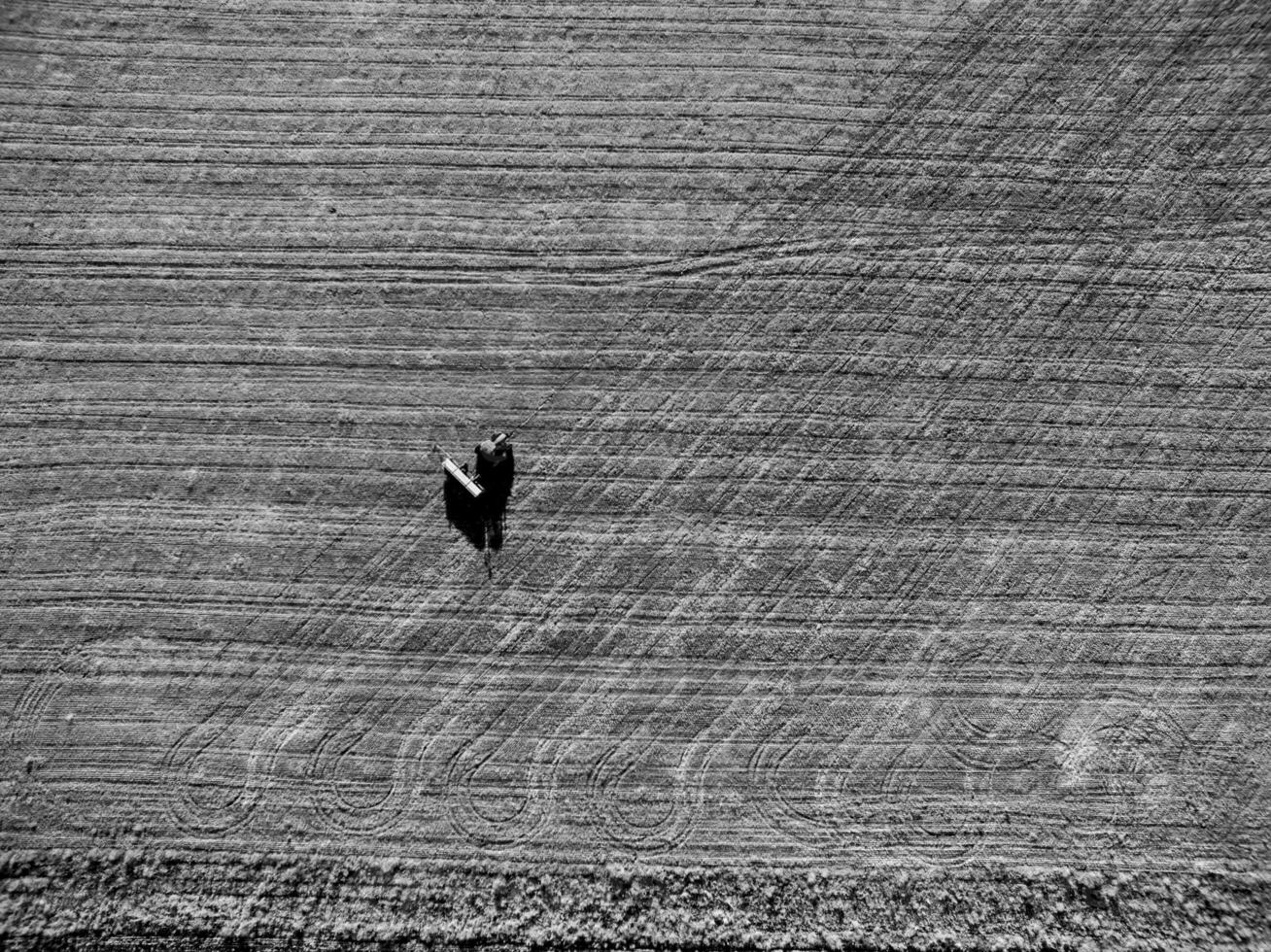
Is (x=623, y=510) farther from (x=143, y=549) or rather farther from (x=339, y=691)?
(x=143, y=549)

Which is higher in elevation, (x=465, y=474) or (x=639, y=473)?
(x=465, y=474)

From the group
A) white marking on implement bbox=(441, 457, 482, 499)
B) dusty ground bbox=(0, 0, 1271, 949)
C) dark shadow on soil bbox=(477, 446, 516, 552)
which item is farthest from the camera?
dark shadow on soil bbox=(477, 446, 516, 552)

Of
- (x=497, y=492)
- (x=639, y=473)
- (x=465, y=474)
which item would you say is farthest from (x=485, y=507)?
(x=639, y=473)

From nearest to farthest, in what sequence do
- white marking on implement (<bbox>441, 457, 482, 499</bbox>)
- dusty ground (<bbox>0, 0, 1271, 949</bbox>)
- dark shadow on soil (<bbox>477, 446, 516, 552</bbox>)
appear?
dusty ground (<bbox>0, 0, 1271, 949</bbox>)
white marking on implement (<bbox>441, 457, 482, 499</bbox>)
dark shadow on soil (<bbox>477, 446, 516, 552</bbox>)

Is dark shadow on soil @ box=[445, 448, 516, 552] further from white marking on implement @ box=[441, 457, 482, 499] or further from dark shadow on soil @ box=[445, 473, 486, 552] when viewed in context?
white marking on implement @ box=[441, 457, 482, 499]

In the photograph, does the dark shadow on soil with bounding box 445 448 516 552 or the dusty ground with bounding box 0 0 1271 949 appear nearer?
the dusty ground with bounding box 0 0 1271 949

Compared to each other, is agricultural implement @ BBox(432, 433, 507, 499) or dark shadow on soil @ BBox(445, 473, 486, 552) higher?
agricultural implement @ BBox(432, 433, 507, 499)

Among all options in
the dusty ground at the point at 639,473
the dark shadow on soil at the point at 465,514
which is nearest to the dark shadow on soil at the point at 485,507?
the dark shadow on soil at the point at 465,514

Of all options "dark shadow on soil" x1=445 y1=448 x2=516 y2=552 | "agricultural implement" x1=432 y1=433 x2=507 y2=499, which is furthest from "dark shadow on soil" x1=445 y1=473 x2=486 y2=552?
"agricultural implement" x1=432 y1=433 x2=507 y2=499

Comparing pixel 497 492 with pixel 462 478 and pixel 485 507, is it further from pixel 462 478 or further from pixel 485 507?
pixel 462 478
